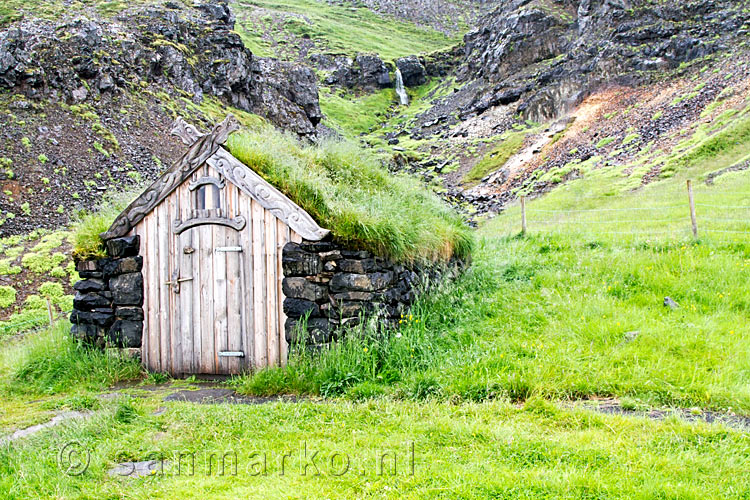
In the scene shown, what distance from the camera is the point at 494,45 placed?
206 feet

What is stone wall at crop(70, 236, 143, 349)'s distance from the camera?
7906 millimetres

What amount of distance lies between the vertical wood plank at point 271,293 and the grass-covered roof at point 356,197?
20.8 inches

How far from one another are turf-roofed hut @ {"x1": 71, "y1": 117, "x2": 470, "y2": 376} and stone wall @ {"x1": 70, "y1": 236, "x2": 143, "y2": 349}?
0.05 feet

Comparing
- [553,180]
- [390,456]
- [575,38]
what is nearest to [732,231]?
[390,456]

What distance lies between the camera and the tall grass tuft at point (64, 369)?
7.34 meters

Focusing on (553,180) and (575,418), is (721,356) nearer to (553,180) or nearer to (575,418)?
(575,418)

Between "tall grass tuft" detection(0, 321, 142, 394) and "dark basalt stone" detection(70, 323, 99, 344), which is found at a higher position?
"dark basalt stone" detection(70, 323, 99, 344)

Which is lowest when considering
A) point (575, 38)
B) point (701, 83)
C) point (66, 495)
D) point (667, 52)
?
point (66, 495)

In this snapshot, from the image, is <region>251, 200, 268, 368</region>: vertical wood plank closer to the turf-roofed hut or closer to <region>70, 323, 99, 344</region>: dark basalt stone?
the turf-roofed hut

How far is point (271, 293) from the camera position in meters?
7.36

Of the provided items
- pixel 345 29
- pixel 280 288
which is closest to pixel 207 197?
pixel 280 288

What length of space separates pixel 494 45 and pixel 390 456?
65.5 metres

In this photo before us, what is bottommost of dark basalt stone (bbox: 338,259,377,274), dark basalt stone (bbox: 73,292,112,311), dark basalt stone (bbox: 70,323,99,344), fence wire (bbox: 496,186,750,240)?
dark basalt stone (bbox: 70,323,99,344)

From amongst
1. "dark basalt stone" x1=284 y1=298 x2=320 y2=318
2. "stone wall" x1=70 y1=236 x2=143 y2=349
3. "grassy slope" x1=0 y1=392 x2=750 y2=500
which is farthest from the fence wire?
"stone wall" x1=70 y1=236 x2=143 y2=349
